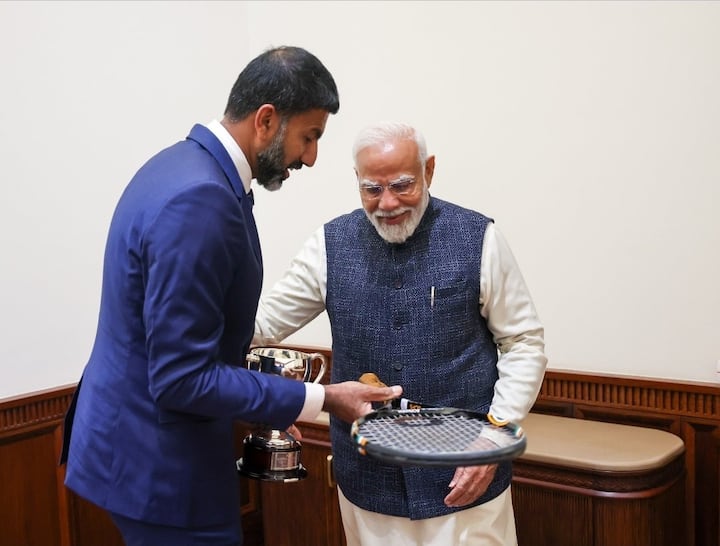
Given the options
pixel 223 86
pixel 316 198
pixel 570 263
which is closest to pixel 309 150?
pixel 570 263

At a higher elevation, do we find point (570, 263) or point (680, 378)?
point (570, 263)

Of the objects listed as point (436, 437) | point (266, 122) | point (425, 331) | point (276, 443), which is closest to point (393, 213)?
point (425, 331)

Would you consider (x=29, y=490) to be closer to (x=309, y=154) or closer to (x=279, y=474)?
(x=279, y=474)

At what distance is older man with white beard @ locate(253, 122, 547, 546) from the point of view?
63.7 inches

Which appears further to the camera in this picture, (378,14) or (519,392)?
(378,14)

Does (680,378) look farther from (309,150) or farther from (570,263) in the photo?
(309,150)

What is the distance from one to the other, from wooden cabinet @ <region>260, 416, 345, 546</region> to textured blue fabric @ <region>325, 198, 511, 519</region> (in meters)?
0.89

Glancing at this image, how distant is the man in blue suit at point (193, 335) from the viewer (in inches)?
45.7

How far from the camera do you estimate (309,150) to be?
1431mm

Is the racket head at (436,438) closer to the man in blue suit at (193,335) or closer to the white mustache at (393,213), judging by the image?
the man in blue suit at (193,335)

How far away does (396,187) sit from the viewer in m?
1.65

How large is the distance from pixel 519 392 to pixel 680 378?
3.26ft

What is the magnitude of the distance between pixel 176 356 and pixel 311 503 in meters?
1.65

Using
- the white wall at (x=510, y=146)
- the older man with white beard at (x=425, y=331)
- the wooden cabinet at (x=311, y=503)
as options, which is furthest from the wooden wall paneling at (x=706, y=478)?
the wooden cabinet at (x=311, y=503)
